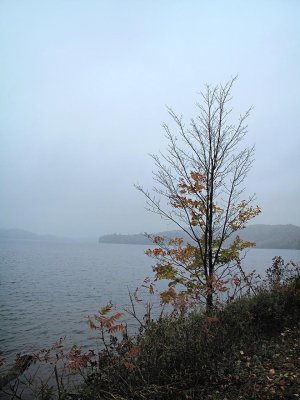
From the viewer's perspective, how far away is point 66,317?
2048 cm

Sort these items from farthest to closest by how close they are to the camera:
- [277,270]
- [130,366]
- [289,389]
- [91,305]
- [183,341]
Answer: [91,305]
[277,270]
[183,341]
[130,366]
[289,389]

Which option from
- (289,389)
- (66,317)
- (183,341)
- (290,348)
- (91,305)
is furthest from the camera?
(91,305)

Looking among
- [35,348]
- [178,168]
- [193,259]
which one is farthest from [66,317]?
[178,168]

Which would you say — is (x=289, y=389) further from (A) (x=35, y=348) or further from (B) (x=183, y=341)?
(A) (x=35, y=348)

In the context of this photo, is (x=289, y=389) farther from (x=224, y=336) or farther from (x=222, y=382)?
(x=224, y=336)

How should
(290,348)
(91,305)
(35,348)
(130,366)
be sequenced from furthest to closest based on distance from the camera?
(91,305) → (35,348) → (290,348) → (130,366)

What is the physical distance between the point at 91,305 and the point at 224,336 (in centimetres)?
1993

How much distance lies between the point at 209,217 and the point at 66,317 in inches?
640

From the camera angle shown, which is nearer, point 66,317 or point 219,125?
point 219,125

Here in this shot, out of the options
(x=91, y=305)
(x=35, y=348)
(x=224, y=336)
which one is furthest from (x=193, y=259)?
(x=91, y=305)

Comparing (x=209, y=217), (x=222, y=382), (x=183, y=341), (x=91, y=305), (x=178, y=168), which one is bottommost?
(x=91, y=305)

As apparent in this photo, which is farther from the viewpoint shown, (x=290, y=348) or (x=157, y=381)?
(x=290, y=348)

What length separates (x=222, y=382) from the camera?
5309mm

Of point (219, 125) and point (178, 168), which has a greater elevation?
point (219, 125)
